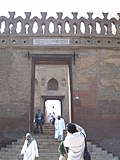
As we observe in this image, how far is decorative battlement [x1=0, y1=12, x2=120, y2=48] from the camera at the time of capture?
12.3 metres

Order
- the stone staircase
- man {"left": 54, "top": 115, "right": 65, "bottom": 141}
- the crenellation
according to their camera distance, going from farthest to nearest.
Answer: the crenellation → man {"left": 54, "top": 115, "right": 65, "bottom": 141} → the stone staircase

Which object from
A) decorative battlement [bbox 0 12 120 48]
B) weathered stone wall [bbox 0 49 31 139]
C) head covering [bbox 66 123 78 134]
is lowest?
head covering [bbox 66 123 78 134]

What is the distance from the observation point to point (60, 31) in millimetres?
12406

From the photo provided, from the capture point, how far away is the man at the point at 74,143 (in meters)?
3.63

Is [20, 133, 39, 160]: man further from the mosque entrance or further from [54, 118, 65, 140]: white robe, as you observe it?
the mosque entrance

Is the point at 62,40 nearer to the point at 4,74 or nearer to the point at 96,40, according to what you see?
the point at 96,40

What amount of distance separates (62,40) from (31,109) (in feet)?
10.4

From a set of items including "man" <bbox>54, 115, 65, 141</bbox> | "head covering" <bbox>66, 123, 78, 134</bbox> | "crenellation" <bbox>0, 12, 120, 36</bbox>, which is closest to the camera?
"head covering" <bbox>66, 123, 78, 134</bbox>

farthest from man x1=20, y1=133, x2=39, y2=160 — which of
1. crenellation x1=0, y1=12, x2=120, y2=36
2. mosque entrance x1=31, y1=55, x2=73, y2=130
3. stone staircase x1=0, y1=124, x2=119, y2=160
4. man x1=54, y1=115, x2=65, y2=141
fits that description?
mosque entrance x1=31, y1=55, x2=73, y2=130

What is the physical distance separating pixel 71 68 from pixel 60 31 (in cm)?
170

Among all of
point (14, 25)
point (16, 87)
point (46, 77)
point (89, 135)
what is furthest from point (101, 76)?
point (46, 77)

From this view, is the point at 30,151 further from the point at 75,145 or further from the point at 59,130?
the point at 59,130

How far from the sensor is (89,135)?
11.2 meters

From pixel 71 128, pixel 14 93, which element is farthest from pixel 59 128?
pixel 71 128
